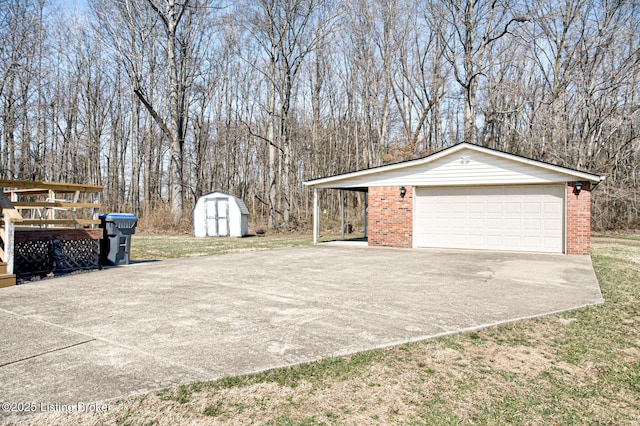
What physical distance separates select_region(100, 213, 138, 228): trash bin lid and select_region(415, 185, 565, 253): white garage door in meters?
9.10

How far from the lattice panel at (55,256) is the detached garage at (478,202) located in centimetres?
864

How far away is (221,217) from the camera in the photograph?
21891 mm

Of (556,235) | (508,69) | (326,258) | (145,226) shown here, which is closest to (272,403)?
(326,258)

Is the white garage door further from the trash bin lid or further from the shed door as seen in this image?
the shed door

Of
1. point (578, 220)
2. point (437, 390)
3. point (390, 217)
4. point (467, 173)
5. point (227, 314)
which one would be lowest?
point (437, 390)

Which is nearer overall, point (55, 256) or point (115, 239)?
point (55, 256)

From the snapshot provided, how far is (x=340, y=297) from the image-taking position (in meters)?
6.49

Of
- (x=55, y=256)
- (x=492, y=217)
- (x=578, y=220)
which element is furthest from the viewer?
(x=492, y=217)

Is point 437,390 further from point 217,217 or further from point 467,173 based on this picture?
point 217,217

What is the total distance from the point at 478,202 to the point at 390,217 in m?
2.91

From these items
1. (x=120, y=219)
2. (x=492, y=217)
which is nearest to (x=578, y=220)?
(x=492, y=217)

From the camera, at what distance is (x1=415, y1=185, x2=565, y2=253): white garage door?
13.2m

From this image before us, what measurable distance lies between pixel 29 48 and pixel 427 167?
2017 centimetres

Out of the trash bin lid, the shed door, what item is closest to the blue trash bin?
the trash bin lid
